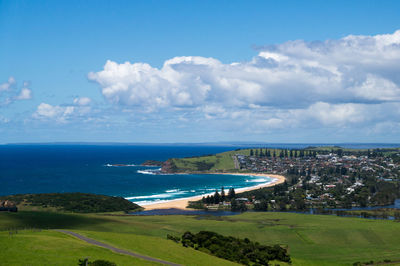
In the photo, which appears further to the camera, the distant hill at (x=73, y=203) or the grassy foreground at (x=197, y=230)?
the distant hill at (x=73, y=203)

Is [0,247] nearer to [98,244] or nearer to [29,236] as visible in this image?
[29,236]

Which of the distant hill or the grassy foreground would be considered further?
the distant hill

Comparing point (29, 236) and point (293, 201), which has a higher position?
point (29, 236)

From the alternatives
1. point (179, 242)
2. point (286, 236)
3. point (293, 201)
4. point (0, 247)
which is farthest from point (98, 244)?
point (293, 201)
